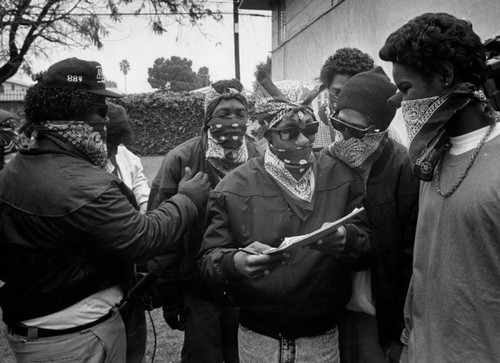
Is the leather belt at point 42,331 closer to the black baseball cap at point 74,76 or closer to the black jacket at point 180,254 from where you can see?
the black jacket at point 180,254

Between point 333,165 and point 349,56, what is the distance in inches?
51.9

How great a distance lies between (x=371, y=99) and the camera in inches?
92.1

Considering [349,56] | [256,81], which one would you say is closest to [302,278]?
[256,81]

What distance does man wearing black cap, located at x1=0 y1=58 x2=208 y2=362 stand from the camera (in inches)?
79.4

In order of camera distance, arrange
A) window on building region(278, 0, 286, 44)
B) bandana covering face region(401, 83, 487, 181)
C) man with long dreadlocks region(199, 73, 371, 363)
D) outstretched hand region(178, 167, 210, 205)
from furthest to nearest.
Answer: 1. window on building region(278, 0, 286, 44)
2. outstretched hand region(178, 167, 210, 205)
3. man with long dreadlocks region(199, 73, 371, 363)
4. bandana covering face region(401, 83, 487, 181)

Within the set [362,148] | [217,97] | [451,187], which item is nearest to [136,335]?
[217,97]

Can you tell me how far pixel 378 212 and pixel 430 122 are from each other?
0.60 m

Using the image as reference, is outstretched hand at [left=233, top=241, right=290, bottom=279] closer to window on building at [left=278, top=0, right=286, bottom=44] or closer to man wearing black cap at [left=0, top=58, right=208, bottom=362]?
man wearing black cap at [left=0, top=58, right=208, bottom=362]

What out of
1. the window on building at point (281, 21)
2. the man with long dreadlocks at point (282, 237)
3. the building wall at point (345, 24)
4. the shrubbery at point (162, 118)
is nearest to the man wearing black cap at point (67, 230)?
the man with long dreadlocks at point (282, 237)

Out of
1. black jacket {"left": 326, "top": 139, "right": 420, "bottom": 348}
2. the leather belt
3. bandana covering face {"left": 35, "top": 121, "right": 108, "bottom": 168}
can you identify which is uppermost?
bandana covering face {"left": 35, "top": 121, "right": 108, "bottom": 168}

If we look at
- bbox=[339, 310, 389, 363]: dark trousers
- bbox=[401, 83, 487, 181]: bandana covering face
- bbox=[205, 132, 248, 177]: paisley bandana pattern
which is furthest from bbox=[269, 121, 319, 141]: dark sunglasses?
bbox=[339, 310, 389, 363]: dark trousers

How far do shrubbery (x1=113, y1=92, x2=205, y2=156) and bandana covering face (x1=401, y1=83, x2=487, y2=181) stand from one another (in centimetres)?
1916

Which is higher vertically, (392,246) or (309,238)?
(309,238)

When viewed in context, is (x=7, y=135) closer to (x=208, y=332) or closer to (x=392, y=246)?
(x=208, y=332)
